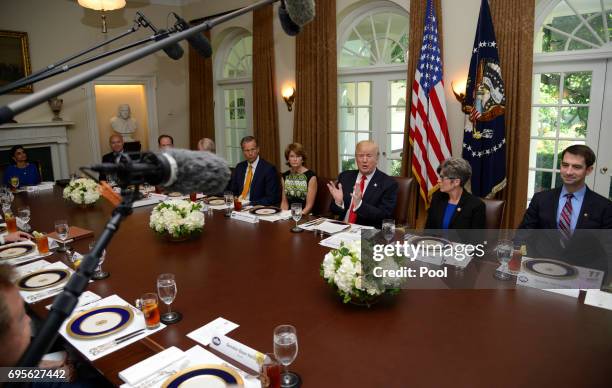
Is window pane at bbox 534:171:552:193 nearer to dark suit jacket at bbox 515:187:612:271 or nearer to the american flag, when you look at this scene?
the american flag

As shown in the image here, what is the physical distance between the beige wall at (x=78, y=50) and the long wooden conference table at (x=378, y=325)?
4.81 meters

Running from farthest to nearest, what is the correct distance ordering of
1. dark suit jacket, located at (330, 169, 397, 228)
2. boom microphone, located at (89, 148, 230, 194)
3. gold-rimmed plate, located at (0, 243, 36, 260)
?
dark suit jacket, located at (330, 169, 397, 228), gold-rimmed plate, located at (0, 243, 36, 260), boom microphone, located at (89, 148, 230, 194)

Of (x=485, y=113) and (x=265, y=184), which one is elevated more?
(x=485, y=113)

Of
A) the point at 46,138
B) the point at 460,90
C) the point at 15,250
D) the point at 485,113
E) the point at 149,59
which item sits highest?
the point at 149,59

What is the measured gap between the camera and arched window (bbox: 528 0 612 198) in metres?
3.93

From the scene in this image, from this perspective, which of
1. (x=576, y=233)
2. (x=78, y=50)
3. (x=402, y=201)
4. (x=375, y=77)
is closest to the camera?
(x=576, y=233)

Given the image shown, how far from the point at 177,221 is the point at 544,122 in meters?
3.83

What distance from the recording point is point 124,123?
7.20 meters

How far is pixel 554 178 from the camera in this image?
14.3 ft

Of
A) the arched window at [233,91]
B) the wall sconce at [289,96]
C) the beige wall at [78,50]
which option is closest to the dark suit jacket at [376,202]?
the wall sconce at [289,96]

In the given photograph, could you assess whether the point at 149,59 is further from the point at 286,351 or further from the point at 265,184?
the point at 286,351

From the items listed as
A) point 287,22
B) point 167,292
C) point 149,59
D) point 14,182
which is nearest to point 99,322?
point 167,292

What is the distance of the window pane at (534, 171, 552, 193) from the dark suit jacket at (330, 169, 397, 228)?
6.56 ft

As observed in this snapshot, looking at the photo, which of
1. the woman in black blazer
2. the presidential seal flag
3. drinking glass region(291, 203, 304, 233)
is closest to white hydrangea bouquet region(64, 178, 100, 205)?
drinking glass region(291, 203, 304, 233)
